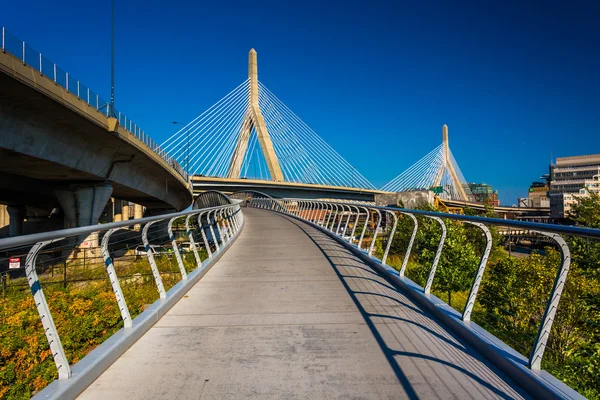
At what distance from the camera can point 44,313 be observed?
307 cm

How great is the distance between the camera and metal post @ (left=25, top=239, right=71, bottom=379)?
306cm

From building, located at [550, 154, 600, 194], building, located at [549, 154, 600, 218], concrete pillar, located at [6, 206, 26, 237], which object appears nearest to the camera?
concrete pillar, located at [6, 206, 26, 237]

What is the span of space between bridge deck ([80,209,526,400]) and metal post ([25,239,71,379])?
1.05 ft

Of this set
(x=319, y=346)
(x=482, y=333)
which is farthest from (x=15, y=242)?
(x=482, y=333)

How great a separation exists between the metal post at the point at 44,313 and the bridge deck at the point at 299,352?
32 cm

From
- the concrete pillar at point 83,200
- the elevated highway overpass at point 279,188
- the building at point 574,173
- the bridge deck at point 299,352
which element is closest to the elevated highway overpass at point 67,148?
the concrete pillar at point 83,200

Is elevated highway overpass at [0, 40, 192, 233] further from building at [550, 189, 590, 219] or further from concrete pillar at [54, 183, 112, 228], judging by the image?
building at [550, 189, 590, 219]

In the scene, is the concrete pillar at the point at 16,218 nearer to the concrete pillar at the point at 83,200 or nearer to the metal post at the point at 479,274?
the concrete pillar at the point at 83,200

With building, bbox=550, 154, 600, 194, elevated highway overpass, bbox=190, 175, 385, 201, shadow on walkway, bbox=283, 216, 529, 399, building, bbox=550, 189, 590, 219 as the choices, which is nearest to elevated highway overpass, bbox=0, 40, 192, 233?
shadow on walkway, bbox=283, 216, 529, 399

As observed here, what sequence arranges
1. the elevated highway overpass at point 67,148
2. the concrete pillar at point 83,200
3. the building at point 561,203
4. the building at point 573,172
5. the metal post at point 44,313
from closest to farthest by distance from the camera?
1. the metal post at point 44,313
2. the elevated highway overpass at point 67,148
3. the concrete pillar at point 83,200
4. the building at point 561,203
5. the building at point 573,172

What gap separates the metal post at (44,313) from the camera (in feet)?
10.0

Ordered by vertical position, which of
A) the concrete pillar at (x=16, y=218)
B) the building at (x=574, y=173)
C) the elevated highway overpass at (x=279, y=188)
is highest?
the building at (x=574, y=173)

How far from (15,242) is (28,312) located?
412cm

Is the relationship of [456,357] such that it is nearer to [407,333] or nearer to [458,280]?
[407,333]
